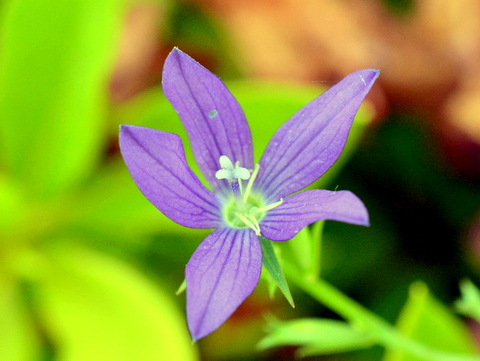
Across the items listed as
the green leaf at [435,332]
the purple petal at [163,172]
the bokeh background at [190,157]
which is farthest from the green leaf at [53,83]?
the green leaf at [435,332]

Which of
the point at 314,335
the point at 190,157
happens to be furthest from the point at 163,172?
the point at 190,157

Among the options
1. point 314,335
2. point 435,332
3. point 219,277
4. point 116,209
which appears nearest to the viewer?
point 219,277

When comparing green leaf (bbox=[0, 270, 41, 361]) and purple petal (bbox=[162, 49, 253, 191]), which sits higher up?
purple petal (bbox=[162, 49, 253, 191])

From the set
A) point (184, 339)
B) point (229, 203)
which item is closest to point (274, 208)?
point (229, 203)

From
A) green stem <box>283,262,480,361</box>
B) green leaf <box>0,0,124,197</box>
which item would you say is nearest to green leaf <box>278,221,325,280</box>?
green stem <box>283,262,480,361</box>

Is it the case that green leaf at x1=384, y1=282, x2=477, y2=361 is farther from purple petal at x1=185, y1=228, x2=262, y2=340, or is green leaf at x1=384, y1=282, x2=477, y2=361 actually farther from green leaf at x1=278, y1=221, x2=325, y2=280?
purple petal at x1=185, y1=228, x2=262, y2=340

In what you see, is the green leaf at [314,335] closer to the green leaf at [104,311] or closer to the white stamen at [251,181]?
the white stamen at [251,181]

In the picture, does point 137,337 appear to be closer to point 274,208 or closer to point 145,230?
point 145,230

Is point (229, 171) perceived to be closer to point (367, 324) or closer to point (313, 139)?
point (313, 139)
